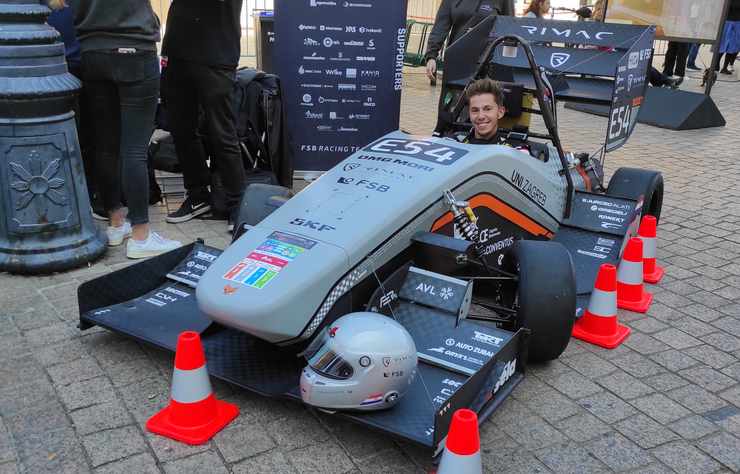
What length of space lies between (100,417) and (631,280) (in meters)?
2.99

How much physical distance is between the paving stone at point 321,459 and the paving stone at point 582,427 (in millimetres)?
943

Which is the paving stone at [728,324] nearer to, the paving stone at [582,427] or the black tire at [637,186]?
the black tire at [637,186]

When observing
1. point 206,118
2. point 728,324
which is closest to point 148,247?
point 206,118

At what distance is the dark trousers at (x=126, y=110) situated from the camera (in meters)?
4.07

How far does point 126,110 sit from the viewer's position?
4172 millimetres

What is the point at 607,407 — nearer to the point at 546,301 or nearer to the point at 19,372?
the point at 546,301

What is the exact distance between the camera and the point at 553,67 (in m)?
5.34

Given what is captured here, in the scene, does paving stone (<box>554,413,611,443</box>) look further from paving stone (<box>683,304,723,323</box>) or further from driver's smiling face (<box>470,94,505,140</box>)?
driver's smiling face (<box>470,94,505,140</box>)

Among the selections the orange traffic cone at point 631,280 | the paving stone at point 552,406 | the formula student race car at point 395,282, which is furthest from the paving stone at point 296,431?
the orange traffic cone at point 631,280

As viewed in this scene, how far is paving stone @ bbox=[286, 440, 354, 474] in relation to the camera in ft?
8.55

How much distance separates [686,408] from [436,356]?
119 cm

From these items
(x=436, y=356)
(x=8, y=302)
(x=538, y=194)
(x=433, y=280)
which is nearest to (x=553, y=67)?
(x=538, y=194)

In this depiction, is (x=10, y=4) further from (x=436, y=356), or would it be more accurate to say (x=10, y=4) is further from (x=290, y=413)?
(x=436, y=356)

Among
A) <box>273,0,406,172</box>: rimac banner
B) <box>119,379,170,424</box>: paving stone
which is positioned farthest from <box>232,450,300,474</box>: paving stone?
<box>273,0,406,172</box>: rimac banner
